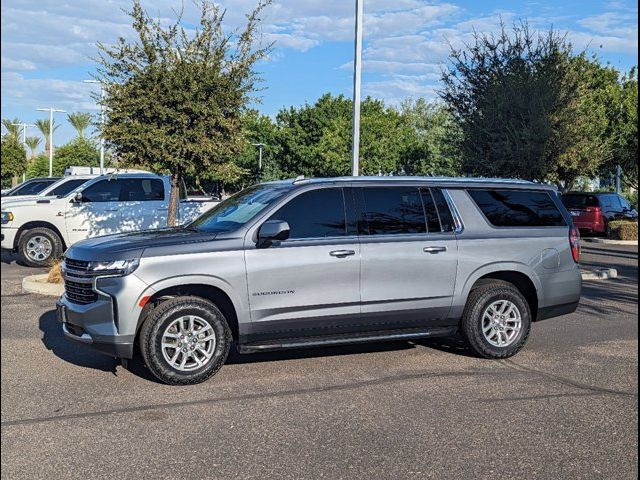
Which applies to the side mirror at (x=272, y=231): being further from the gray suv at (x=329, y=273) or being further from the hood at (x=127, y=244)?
the hood at (x=127, y=244)

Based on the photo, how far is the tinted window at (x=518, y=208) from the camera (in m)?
7.47

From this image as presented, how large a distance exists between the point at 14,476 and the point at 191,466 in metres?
0.99

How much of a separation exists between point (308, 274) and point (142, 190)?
9758 mm

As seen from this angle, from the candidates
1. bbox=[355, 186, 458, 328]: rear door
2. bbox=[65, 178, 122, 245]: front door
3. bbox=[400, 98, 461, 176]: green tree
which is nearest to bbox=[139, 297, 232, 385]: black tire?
bbox=[355, 186, 458, 328]: rear door

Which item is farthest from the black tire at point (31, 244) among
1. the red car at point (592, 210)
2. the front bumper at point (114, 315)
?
the red car at point (592, 210)

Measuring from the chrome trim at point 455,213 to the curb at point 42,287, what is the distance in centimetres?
657

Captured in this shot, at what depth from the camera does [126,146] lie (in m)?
12.5

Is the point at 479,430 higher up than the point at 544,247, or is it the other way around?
the point at 544,247

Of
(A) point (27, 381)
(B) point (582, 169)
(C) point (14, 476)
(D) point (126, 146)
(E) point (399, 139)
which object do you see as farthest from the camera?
(E) point (399, 139)

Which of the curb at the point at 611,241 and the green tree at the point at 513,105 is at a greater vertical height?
the green tree at the point at 513,105

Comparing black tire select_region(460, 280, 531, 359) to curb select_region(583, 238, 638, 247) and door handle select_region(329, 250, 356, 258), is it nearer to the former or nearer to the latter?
door handle select_region(329, 250, 356, 258)

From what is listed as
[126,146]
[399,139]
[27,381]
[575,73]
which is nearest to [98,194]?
[126,146]

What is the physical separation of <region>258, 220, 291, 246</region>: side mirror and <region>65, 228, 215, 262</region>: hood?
17.6 inches

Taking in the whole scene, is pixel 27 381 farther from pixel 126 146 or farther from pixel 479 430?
pixel 126 146
